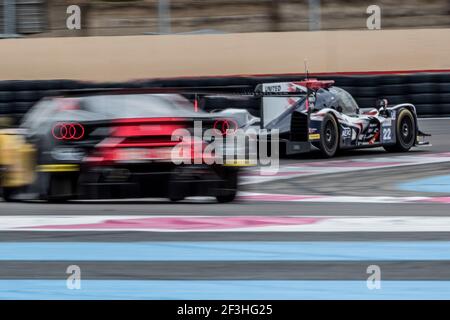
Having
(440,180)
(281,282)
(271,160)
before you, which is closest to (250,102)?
(271,160)

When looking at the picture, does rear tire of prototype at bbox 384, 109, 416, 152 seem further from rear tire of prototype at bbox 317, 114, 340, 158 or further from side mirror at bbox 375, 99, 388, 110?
rear tire of prototype at bbox 317, 114, 340, 158

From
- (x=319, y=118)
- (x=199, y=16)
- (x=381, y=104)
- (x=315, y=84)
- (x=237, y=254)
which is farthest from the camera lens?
(x=199, y=16)

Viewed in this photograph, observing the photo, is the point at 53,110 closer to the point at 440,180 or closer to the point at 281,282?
the point at 281,282

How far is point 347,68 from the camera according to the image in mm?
20484

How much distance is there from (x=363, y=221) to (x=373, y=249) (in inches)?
52.1

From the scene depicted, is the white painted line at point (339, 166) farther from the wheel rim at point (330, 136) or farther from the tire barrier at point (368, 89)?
the tire barrier at point (368, 89)

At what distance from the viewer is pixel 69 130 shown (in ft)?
28.1

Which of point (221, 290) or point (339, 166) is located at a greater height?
point (339, 166)

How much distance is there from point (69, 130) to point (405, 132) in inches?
303

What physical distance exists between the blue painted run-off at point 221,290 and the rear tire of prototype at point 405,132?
976 centimetres

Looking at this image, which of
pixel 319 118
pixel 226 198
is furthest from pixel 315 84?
pixel 226 198

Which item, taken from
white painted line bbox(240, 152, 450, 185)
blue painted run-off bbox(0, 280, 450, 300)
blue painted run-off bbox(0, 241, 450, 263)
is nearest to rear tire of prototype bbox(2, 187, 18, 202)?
blue painted run-off bbox(0, 241, 450, 263)

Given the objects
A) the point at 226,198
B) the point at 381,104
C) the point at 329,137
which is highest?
the point at 381,104

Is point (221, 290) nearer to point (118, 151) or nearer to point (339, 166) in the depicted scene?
point (118, 151)
